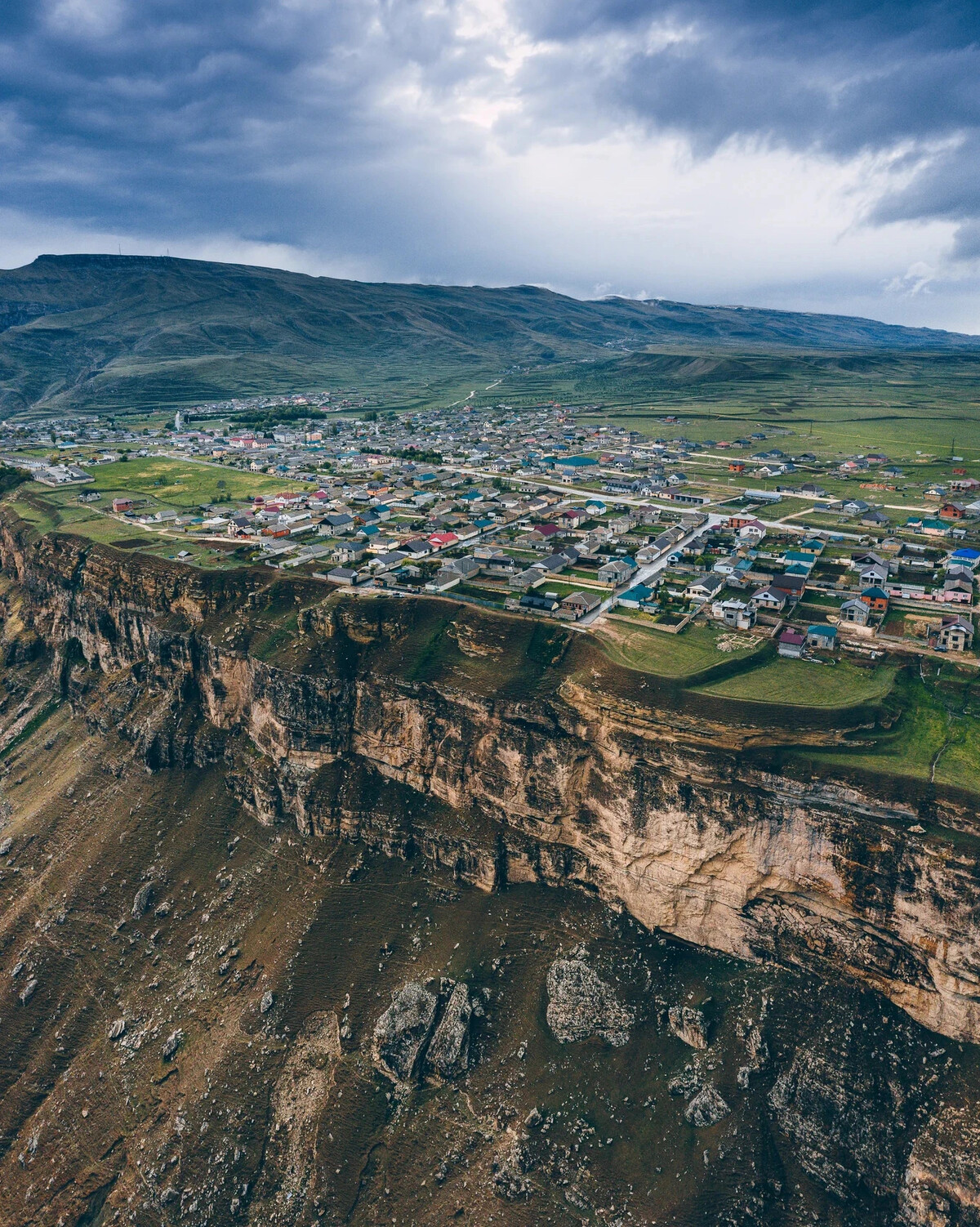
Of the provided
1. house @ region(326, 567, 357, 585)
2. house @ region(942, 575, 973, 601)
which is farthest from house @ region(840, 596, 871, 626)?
house @ region(326, 567, 357, 585)

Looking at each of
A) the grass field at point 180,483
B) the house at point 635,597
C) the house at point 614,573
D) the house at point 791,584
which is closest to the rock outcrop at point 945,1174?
the house at point 635,597

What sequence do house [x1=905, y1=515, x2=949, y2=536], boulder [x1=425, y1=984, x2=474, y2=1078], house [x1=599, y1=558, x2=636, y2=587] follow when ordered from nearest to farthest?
boulder [x1=425, y1=984, x2=474, y2=1078] → house [x1=599, y1=558, x2=636, y2=587] → house [x1=905, y1=515, x2=949, y2=536]

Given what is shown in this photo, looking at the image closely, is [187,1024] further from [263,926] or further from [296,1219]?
[296,1219]

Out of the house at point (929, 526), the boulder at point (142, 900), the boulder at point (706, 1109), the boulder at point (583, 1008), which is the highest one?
the house at point (929, 526)

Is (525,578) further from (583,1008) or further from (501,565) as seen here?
(583,1008)

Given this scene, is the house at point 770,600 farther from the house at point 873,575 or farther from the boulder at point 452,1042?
the boulder at point 452,1042

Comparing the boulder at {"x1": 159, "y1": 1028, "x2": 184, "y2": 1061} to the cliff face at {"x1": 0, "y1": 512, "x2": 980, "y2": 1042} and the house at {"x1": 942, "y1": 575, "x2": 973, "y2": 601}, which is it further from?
the house at {"x1": 942, "y1": 575, "x2": 973, "y2": 601}
